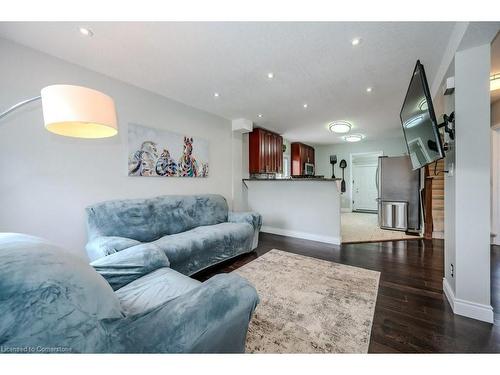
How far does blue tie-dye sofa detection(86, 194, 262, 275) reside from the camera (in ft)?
6.66

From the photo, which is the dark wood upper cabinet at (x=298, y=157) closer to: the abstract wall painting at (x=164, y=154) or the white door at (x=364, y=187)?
the white door at (x=364, y=187)

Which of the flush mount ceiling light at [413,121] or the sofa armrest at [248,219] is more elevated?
the flush mount ceiling light at [413,121]

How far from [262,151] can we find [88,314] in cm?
426

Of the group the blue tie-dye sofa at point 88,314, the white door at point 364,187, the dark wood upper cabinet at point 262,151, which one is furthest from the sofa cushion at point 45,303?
the white door at point 364,187

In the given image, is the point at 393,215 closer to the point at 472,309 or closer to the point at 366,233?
the point at 366,233

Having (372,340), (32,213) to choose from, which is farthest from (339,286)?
(32,213)

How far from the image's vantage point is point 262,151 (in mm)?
4621

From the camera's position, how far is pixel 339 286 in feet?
6.68

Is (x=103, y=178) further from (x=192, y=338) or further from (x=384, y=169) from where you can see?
(x=384, y=169)

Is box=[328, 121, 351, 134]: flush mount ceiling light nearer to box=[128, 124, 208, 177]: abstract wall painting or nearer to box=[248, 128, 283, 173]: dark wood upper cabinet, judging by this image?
box=[248, 128, 283, 173]: dark wood upper cabinet

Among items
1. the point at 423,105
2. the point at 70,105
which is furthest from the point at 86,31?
the point at 423,105

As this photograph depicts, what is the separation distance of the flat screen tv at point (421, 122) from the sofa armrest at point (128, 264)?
7.58 feet

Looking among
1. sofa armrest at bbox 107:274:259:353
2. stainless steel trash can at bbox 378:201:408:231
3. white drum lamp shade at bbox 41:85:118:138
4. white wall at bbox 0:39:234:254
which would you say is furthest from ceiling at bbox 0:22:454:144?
stainless steel trash can at bbox 378:201:408:231

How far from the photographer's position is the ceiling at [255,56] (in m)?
1.64
